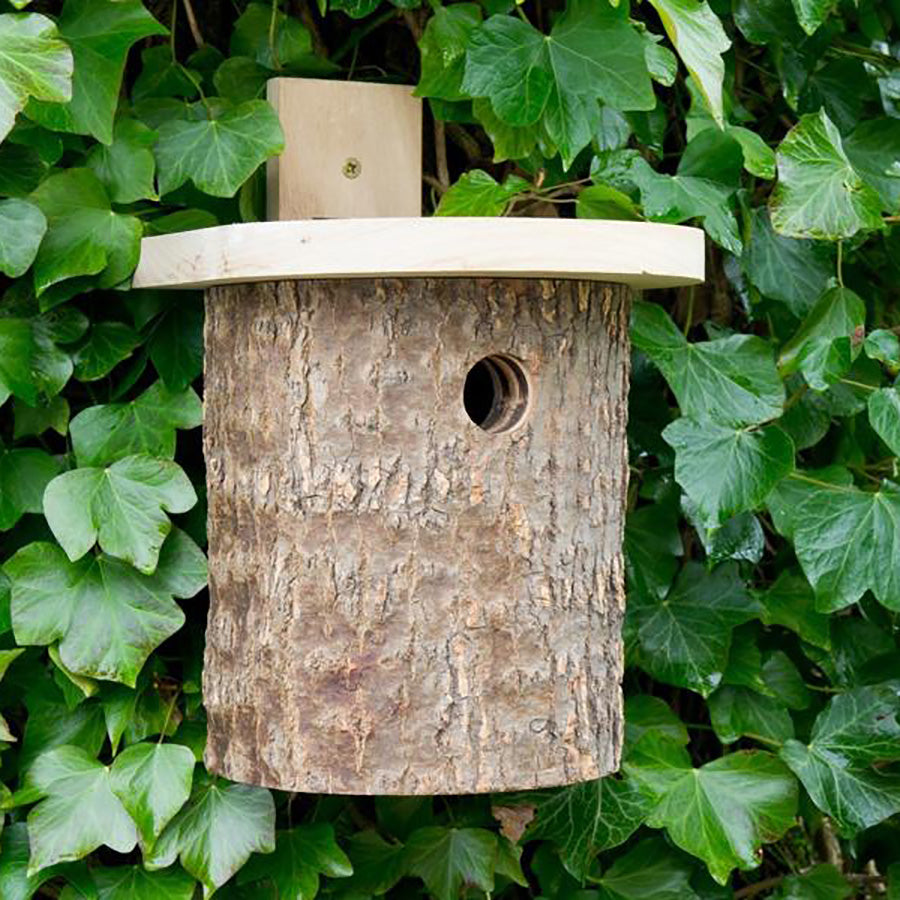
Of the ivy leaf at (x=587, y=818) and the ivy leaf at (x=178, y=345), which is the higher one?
the ivy leaf at (x=178, y=345)

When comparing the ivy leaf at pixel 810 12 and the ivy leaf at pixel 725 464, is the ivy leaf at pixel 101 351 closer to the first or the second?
the ivy leaf at pixel 725 464

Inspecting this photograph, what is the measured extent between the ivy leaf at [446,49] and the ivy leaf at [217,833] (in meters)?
0.72

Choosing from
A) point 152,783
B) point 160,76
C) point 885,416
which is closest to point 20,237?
point 160,76

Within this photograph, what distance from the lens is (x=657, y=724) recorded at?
1.90m

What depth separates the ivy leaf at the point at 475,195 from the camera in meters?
1.65

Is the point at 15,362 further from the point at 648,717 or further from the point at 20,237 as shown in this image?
the point at 648,717

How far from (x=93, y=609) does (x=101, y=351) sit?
0.85 feet

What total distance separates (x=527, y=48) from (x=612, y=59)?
0.08 m

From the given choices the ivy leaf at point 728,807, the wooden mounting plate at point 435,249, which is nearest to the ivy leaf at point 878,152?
the wooden mounting plate at point 435,249

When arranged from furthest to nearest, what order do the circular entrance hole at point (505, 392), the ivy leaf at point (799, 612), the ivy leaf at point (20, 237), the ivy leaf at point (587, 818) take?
the ivy leaf at point (799, 612) < the ivy leaf at point (587, 818) < the ivy leaf at point (20, 237) < the circular entrance hole at point (505, 392)

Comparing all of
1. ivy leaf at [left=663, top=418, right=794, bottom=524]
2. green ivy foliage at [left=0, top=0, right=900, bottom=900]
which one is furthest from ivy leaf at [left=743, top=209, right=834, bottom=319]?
ivy leaf at [left=663, top=418, right=794, bottom=524]

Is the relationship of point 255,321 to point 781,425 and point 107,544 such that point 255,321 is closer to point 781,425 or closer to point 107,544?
point 107,544

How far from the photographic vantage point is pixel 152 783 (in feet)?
5.46

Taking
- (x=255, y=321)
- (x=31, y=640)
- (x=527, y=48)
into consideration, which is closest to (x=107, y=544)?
(x=31, y=640)
